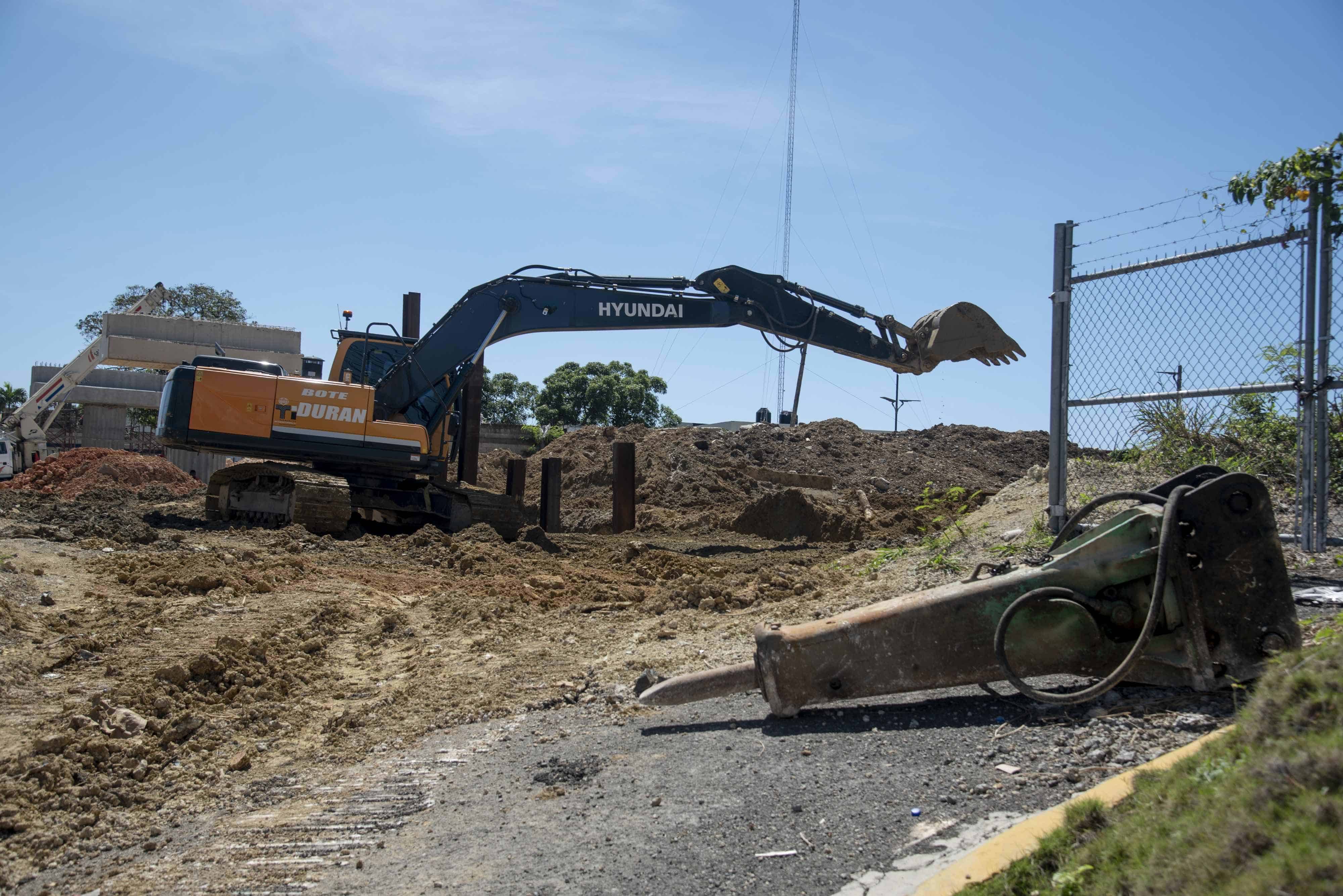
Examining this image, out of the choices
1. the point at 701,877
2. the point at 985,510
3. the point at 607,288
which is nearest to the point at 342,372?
the point at 607,288

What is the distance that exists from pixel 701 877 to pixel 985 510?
24.7 feet

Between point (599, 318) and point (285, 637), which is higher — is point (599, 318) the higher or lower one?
the higher one

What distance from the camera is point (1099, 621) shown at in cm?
405

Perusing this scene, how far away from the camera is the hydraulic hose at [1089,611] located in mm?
3674

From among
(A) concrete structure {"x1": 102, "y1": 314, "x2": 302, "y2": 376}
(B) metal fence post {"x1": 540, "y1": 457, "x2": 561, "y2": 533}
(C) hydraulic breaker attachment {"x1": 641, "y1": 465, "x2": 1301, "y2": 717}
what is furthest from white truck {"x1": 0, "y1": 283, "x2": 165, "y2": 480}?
(C) hydraulic breaker attachment {"x1": 641, "y1": 465, "x2": 1301, "y2": 717}

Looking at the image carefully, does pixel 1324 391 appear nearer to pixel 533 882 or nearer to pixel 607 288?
pixel 533 882

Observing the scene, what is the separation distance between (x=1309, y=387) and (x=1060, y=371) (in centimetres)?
158

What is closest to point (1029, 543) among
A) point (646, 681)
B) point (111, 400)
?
point (646, 681)

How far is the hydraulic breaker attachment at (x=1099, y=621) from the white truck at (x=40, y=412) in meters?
23.2

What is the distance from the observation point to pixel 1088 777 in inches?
133

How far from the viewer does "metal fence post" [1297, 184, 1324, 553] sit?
503 cm

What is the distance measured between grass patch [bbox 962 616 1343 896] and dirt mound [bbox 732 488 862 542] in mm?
12854

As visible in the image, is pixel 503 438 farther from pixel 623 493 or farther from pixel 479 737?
pixel 479 737

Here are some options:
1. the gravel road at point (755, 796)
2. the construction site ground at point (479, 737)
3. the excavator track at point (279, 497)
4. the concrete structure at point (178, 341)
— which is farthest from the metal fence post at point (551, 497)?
the gravel road at point (755, 796)
